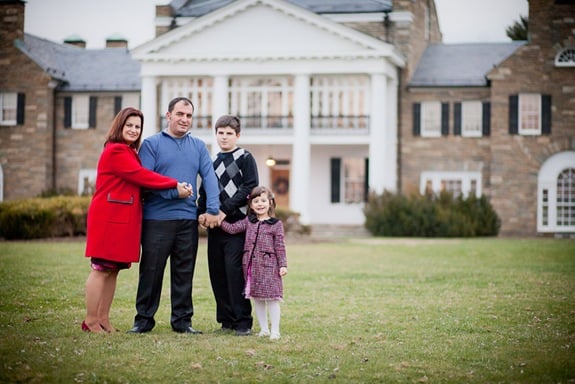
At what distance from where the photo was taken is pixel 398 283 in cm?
1390

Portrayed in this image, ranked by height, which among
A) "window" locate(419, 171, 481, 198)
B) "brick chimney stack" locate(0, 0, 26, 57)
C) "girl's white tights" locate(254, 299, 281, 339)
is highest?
"brick chimney stack" locate(0, 0, 26, 57)

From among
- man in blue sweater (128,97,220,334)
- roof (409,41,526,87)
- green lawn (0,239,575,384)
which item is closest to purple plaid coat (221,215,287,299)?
man in blue sweater (128,97,220,334)

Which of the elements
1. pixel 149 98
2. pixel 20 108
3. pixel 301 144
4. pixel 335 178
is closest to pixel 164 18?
pixel 149 98

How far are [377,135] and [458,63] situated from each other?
573cm

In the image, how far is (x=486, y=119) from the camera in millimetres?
32344

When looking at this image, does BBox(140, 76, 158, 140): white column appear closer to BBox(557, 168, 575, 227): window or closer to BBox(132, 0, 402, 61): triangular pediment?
BBox(132, 0, 402, 61): triangular pediment

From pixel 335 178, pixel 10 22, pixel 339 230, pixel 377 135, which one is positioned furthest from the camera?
pixel 10 22

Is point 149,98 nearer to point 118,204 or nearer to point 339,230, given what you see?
point 339,230

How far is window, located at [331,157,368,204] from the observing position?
33875 mm

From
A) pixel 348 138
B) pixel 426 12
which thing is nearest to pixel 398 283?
pixel 348 138

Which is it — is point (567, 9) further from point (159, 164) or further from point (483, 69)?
point (159, 164)

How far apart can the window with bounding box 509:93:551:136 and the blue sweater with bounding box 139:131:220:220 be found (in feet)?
80.4

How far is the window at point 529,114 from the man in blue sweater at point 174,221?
80.6 ft

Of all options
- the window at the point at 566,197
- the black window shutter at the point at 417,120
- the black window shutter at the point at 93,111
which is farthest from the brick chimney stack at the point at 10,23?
the window at the point at 566,197
